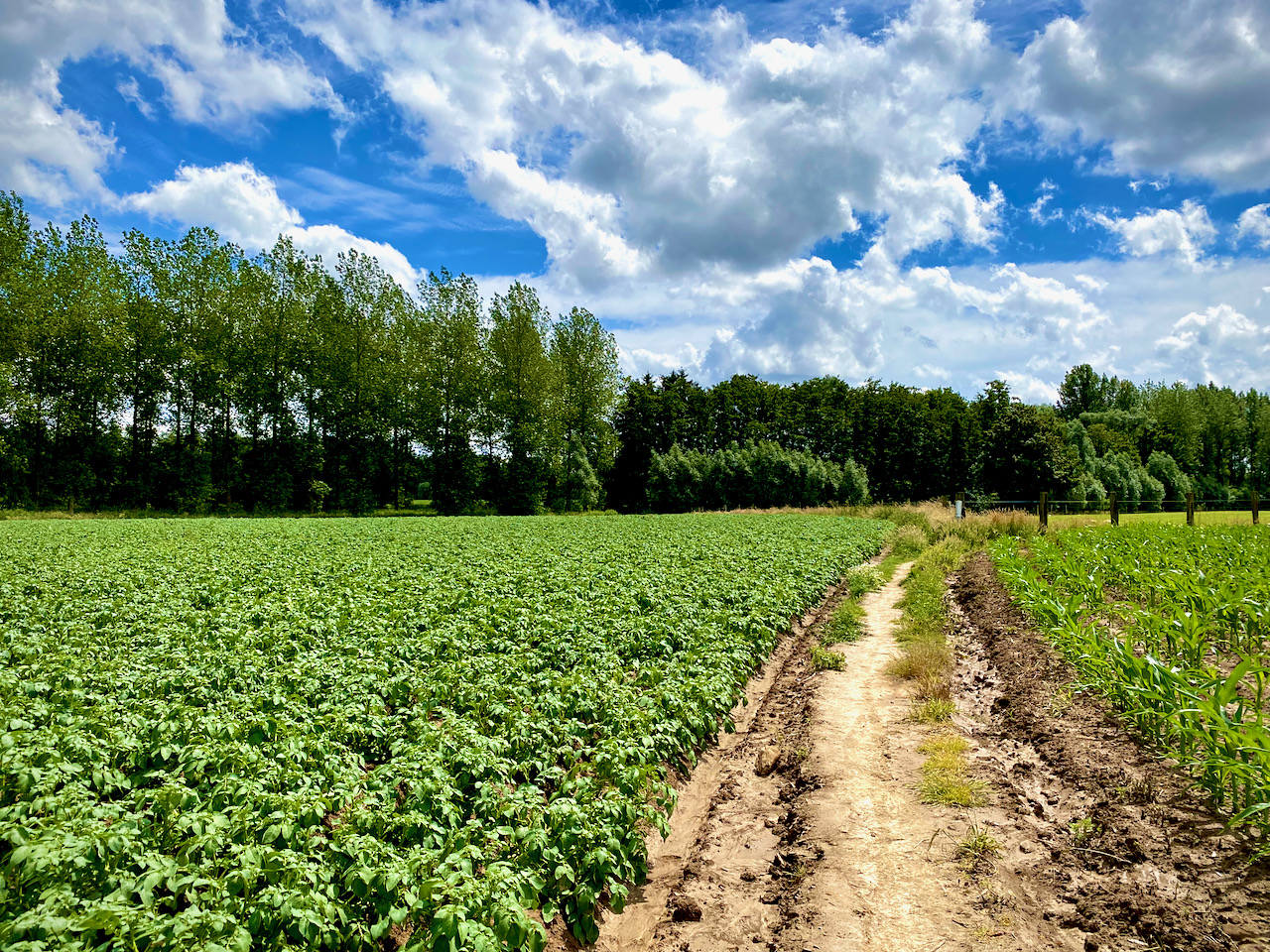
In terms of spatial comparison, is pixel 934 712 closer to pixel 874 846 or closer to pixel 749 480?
pixel 874 846

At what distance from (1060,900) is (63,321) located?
157 ft

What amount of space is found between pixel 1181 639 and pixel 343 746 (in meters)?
8.30

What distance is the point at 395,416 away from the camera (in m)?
47.7

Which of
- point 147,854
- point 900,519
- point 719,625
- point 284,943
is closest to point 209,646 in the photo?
point 147,854

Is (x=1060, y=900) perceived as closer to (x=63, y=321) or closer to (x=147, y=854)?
(x=147, y=854)

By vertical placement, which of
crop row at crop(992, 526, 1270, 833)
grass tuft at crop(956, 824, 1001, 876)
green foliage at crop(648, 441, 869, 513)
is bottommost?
grass tuft at crop(956, 824, 1001, 876)

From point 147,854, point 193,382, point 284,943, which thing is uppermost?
point 193,382

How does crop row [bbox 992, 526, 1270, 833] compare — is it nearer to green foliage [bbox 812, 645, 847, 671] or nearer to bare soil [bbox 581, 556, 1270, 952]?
bare soil [bbox 581, 556, 1270, 952]

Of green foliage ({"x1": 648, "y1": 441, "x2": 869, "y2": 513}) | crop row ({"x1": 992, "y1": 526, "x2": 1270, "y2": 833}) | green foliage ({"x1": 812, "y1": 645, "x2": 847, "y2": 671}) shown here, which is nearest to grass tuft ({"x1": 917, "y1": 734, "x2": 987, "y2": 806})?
crop row ({"x1": 992, "y1": 526, "x2": 1270, "y2": 833})

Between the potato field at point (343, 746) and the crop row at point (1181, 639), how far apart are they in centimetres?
409

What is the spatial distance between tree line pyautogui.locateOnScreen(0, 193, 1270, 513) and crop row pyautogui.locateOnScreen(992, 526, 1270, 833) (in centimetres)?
4142

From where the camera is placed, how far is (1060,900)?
4328mm

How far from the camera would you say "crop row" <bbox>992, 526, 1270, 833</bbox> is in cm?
477

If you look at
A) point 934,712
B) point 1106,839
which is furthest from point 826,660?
point 1106,839
